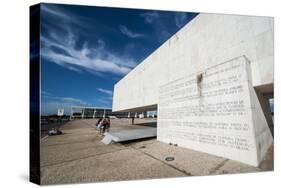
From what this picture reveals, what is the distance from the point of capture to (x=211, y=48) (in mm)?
5973

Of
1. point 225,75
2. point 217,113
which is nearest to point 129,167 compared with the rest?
point 217,113

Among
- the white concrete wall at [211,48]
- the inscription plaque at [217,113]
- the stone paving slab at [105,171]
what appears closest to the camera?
the stone paving slab at [105,171]

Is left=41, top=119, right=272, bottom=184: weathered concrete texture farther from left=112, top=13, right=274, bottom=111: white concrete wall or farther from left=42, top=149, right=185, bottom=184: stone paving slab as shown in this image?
left=112, top=13, right=274, bottom=111: white concrete wall

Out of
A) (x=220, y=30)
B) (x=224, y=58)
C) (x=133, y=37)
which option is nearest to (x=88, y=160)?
(x=133, y=37)

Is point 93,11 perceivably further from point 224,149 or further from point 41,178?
point 224,149

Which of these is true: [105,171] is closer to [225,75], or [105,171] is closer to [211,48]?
[225,75]

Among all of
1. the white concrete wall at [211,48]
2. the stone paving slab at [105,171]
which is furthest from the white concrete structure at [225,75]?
the stone paving slab at [105,171]

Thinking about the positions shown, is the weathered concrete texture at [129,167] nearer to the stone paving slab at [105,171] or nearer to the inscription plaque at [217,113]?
the stone paving slab at [105,171]

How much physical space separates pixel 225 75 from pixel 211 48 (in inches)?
65.2

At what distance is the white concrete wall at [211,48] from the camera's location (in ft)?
14.5

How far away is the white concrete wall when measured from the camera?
4.42 meters

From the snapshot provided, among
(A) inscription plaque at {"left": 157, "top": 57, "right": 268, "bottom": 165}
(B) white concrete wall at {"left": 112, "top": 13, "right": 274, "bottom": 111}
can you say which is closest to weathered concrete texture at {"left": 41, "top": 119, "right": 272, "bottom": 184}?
(A) inscription plaque at {"left": 157, "top": 57, "right": 268, "bottom": 165}

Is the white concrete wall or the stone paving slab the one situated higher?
the white concrete wall
